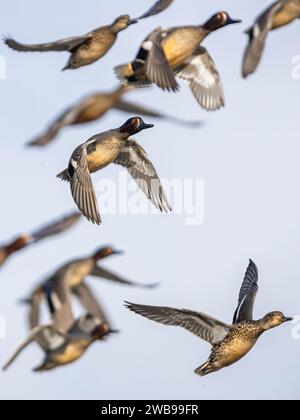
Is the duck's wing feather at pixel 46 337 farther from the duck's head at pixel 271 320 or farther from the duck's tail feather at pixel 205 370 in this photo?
the duck's head at pixel 271 320

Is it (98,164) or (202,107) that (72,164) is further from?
(202,107)

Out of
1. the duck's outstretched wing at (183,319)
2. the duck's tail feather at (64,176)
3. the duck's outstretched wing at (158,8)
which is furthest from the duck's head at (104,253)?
the duck's outstretched wing at (158,8)

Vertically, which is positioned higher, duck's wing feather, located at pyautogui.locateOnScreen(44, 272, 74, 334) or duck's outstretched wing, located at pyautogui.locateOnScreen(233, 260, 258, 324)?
duck's wing feather, located at pyautogui.locateOnScreen(44, 272, 74, 334)

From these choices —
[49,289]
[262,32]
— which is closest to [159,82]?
[262,32]

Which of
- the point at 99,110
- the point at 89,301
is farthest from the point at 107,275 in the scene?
the point at 99,110

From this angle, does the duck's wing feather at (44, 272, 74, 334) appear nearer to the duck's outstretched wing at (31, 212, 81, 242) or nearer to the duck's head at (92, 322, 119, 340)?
the duck's head at (92, 322, 119, 340)

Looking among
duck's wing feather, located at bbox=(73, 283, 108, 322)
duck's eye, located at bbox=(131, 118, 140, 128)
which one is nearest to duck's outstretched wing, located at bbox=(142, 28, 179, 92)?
duck's eye, located at bbox=(131, 118, 140, 128)

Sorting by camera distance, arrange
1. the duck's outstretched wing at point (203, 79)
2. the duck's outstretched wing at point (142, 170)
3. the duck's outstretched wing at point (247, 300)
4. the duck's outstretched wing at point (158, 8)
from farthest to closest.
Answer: the duck's outstretched wing at point (203, 79) < the duck's outstretched wing at point (142, 170) < the duck's outstretched wing at point (158, 8) < the duck's outstretched wing at point (247, 300)
